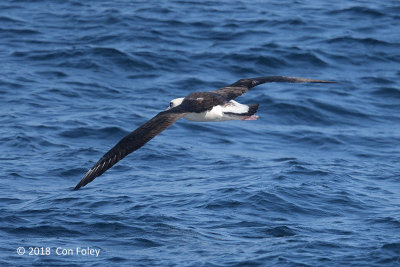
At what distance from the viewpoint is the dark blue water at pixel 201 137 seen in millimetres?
10938

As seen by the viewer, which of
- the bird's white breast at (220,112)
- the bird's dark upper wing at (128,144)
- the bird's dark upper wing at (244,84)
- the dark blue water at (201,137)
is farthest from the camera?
the bird's dark upper wing at (244,84)

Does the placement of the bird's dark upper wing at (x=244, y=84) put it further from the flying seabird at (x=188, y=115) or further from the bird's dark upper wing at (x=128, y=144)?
the bird's dark upper wing at (x=128, y=144)

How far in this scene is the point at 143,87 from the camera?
18500mm

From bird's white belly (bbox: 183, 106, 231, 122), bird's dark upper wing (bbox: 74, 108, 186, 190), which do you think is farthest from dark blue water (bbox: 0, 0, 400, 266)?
bird's white belly (bbox: 183, 106, 231, 122)

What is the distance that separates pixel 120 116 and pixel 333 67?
616 centimetres

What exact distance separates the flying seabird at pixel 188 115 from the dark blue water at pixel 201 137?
128 centimetres

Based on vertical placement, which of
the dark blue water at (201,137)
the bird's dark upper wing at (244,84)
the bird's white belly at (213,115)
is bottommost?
the dark blue water at (201,137)

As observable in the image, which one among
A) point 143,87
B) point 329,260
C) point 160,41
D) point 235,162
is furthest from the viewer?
point 160,41

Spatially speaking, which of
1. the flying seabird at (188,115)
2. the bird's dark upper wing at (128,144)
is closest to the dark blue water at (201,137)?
the bird's dark upper wing at (128,144)

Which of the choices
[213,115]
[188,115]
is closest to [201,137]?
[188,115]

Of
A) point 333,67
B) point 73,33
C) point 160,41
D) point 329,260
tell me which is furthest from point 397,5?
point 329,260

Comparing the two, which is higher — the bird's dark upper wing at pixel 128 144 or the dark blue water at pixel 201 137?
the bird's dark upper wing at pixel 128 144

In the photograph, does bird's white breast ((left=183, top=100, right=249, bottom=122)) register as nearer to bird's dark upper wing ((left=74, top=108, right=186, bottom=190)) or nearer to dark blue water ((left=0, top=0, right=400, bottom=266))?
bird's dark upper wing ((left=74, top=108, right=186, bottom=190))

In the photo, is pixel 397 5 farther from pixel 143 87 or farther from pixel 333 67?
pixel 143 87
